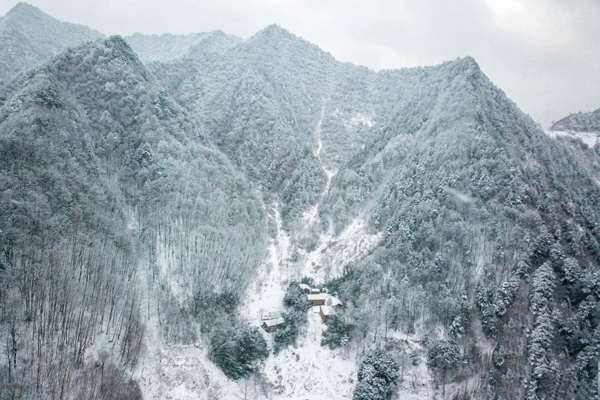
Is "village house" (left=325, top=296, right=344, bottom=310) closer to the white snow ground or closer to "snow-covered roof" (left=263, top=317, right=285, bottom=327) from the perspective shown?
"snow-covered roof" (left=263, top=317, right=285, bottom=327)

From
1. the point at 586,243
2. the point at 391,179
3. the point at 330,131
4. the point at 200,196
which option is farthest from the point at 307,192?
the point at 586,243

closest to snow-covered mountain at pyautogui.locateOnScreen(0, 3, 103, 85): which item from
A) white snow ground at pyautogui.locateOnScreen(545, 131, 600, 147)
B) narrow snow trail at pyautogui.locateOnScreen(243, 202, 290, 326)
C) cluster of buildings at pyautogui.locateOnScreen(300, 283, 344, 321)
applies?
narrow snow trail at pyautogui.locateOnScreen(243, 202, 290, 326)

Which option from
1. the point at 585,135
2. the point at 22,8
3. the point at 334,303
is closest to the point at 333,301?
the point at 334,303

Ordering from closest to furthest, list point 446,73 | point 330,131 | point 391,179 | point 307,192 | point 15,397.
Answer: point 15,397 < point 391,179 < point 307,192 < point 446,73 < point 330,131

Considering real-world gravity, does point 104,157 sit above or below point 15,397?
above

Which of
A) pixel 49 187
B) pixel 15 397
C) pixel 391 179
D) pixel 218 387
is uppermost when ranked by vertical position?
pixel 391 179

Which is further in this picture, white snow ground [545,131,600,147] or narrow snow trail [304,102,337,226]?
white snow ground [545,131,600,147]

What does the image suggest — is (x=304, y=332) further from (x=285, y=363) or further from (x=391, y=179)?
(x=391, y=179)

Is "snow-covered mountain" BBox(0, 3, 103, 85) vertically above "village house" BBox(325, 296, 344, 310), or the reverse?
"snow-covered mountain" BBox(0, 3, 103, 85)
